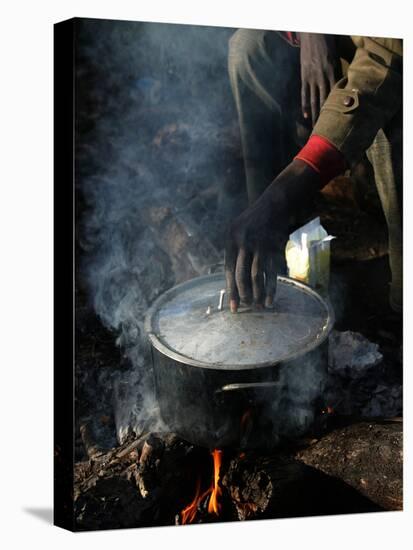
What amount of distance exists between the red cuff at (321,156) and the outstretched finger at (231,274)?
625 mm

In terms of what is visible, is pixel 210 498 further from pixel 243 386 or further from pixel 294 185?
pixel 294 185

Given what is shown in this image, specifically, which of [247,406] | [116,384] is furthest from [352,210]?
[116,384]

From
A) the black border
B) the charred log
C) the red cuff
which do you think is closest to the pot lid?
the black border

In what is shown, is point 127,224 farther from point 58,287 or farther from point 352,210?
point 352,210

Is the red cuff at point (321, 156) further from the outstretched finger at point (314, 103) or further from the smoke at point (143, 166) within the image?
the smoke at point (143, 166)

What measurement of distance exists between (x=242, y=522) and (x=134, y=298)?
4.33 ft

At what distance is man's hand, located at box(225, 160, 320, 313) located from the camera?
5.59 m

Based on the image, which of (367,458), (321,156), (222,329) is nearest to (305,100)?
(321,156)

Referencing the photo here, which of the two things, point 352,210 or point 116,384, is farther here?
point 352,210

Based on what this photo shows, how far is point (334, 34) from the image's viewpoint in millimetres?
5773

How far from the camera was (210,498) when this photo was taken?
5.57m

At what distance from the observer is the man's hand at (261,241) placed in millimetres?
5590

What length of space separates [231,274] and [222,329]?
0.30 m

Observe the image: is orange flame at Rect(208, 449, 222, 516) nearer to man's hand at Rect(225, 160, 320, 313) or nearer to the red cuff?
man's hand at Rect(225, 160, 320, 313)
